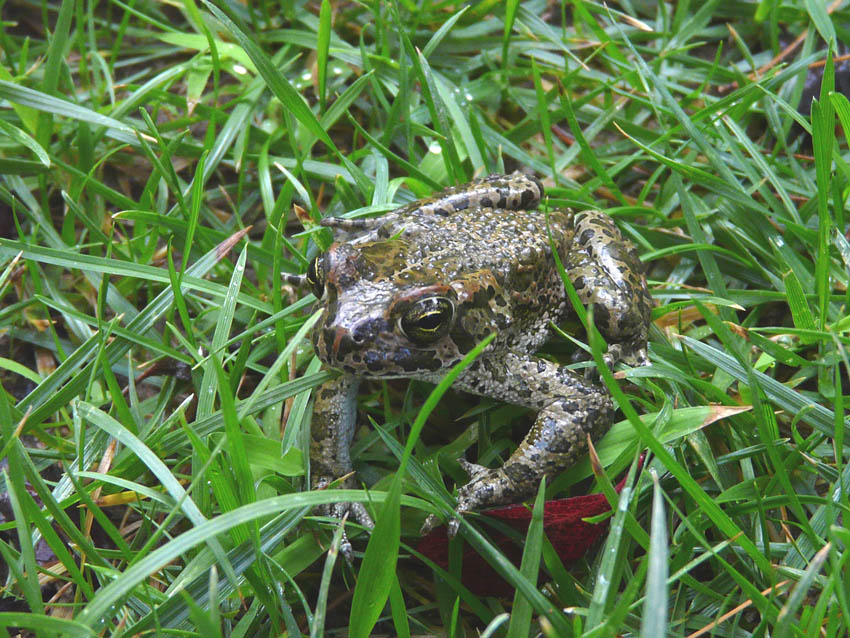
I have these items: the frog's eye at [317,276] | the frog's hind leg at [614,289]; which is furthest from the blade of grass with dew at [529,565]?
the frog's eye at [317,276]

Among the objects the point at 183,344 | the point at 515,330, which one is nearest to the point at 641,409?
the point at 515,330

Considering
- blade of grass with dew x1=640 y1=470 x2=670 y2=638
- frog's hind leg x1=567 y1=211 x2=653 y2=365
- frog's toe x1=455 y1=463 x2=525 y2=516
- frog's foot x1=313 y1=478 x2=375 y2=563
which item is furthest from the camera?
frog's hind leg x1=567 y1=211 x2=653 y2=365

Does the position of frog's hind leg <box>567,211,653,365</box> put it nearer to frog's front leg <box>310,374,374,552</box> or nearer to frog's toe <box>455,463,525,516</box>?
frog's toe <box>455,463,525,516</box>

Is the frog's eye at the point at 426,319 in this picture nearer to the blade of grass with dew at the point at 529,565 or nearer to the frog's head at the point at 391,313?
the frog's head at the point at 391,313

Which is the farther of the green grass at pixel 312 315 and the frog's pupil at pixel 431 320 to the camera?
the frog's pupil at pixel 431 320

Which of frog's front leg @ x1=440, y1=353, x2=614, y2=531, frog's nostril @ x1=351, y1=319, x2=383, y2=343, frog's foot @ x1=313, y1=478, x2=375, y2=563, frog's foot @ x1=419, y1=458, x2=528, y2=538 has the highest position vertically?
frog's nostril @ x1=351, y1=319, x2=383, y2=343

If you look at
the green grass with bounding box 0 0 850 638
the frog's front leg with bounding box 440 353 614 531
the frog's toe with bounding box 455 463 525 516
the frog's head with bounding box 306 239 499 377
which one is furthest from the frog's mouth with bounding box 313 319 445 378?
the frog's toe with bounding box 455 463 525 516
